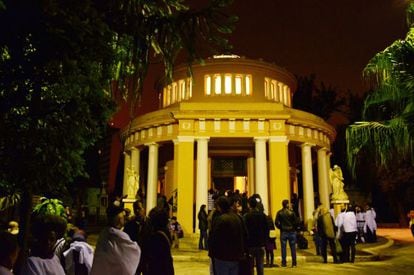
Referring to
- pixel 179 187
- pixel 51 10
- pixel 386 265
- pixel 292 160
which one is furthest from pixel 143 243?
pixel 292 160

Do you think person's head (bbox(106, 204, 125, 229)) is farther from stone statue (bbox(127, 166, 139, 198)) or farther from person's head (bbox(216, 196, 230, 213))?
stone statue (bbox(127, 166, 139, 198))

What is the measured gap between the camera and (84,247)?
186 inches

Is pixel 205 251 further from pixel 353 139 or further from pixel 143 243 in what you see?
pixel 143 243

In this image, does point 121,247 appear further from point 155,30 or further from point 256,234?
point 256,234

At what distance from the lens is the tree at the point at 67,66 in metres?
4.36

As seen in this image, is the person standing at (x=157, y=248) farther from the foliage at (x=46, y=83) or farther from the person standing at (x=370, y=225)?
the person standing at (x=370, y=225)

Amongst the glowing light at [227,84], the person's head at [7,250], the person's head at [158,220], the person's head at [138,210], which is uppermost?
the glowing light at [227,84]

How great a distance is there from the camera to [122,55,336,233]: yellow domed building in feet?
69.2

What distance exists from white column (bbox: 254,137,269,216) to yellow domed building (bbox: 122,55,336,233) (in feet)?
0.17

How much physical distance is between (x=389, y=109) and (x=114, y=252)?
8.48m

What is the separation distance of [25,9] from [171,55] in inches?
73.9

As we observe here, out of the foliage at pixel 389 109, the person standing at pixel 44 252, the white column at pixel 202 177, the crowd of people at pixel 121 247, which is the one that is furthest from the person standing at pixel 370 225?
the person standing at pixel 44 252

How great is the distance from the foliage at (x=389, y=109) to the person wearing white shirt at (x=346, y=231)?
240 cm

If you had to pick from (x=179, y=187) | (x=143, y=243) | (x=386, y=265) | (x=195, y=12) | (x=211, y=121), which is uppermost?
(x=211, y=121)
